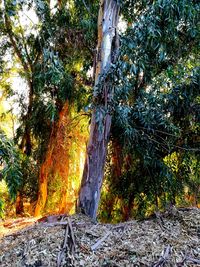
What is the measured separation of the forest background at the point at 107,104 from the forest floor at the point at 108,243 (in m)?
0.45

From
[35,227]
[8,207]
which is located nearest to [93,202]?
[35,227]

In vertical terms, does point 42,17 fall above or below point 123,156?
above

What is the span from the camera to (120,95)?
3.74 metres

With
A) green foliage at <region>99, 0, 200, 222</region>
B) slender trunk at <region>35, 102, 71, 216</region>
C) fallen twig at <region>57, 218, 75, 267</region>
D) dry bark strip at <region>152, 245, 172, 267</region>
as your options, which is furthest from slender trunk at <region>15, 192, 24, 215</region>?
dry bark strip at <region>152, 245, 172, 267</region>

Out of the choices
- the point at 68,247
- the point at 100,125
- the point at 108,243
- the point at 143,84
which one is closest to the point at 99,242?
the point at 108,243

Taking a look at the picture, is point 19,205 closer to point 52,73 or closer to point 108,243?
point 52,73

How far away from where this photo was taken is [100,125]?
→ 148 inches

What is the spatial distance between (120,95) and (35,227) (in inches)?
72.4

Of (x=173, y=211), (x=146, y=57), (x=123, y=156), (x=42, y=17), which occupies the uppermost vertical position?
(x=42, y=17)

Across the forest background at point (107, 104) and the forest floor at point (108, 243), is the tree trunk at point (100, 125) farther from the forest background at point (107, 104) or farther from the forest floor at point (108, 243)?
the forest floor at point (108, 243)

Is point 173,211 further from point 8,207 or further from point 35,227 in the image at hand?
point 8,207

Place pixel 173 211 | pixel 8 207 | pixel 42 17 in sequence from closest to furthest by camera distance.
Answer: pixel 173 211 < pixel 42 17 < pixel 8 207

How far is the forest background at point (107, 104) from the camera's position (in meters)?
3.73

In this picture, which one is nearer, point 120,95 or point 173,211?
point 173,211
